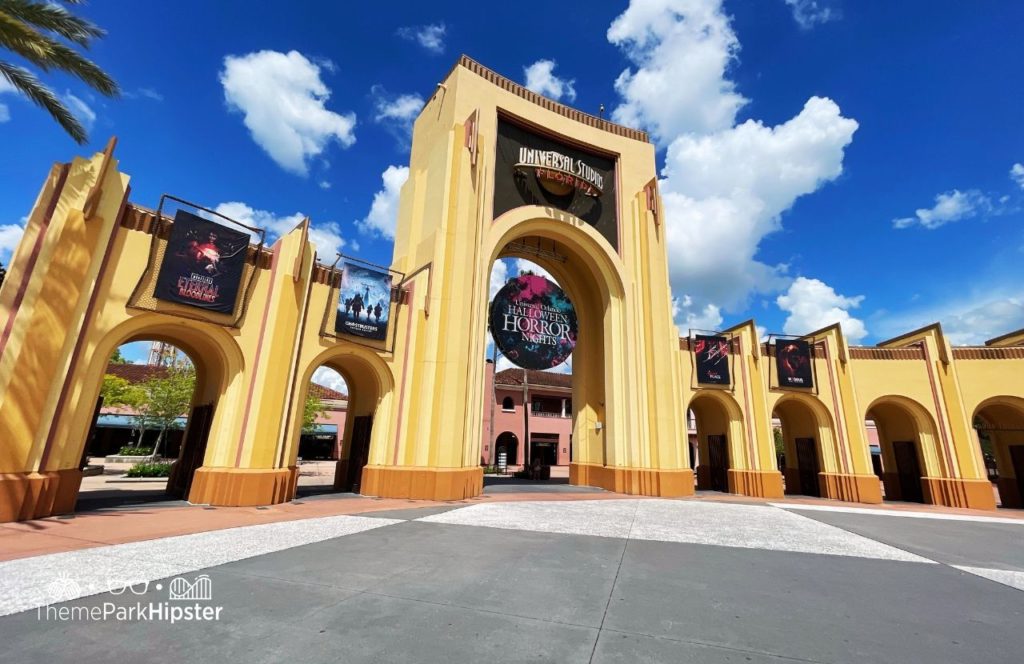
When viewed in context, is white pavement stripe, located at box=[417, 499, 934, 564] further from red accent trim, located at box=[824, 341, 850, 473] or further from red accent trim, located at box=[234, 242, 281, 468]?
red accent trim, located at box=[824, 341, 850, 473]

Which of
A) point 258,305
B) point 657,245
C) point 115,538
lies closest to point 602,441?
point 657,245

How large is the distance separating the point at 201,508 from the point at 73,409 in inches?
147

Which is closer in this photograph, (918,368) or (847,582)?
(847,582)

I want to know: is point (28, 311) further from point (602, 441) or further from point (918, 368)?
point (918, 368)

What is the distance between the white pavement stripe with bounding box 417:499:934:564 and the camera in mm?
9188

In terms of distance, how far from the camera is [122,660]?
140 inches

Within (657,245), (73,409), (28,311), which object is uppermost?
(657,245)

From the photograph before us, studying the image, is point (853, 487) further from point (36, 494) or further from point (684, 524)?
point (36, 494)

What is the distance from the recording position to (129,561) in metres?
6.28

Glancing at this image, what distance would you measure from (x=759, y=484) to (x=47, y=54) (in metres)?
29.4

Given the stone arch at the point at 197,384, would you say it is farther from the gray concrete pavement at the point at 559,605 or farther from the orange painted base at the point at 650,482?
the orange painted base at the point at 650,482

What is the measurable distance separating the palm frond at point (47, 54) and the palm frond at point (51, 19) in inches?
7.4

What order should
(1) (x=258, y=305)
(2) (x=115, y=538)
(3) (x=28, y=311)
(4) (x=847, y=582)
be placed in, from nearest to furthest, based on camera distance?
(4) (x=847, y=582), (2) (x=115, y=538), (3) (x=28, y=311), (1) (x=258, y=305)

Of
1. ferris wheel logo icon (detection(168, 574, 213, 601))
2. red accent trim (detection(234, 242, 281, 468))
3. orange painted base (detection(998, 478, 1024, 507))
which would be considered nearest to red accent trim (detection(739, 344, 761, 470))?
orange painted base (detection(998, 478, 1024, 507))
